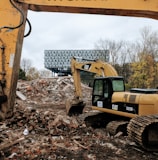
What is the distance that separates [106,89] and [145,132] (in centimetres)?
309

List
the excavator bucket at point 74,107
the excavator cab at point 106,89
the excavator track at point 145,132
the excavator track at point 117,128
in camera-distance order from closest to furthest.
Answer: the excavator track at point 145,132 < the excavator track at point 117,128 < the excavator cab at point 106,89 < the excavator bucket at point 74,107

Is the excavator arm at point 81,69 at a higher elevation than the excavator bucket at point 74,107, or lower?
higher

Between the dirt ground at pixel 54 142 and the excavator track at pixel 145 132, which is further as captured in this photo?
the excavator track at pixel 145 132

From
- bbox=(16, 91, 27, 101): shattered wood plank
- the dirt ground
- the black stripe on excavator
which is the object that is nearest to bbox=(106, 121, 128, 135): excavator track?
the dirt ground

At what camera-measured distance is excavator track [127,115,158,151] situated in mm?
6230

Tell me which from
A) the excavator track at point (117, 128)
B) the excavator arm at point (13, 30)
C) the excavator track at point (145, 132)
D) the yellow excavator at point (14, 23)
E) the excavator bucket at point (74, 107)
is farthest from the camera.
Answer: the excavator bucket at point (74, 107)

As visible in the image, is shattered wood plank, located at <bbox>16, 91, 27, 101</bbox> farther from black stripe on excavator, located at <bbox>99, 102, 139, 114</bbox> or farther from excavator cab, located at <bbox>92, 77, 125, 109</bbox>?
black stripe on excavator, located at <bbox>99, 102, 139, 114</bbox>

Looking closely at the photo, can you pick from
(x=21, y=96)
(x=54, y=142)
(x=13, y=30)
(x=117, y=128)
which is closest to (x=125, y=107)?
(x=117, y=128)

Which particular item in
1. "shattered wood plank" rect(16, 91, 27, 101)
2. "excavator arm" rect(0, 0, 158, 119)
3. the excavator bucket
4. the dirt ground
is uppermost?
"excavator arm" rect(0, 0, 158, 119)

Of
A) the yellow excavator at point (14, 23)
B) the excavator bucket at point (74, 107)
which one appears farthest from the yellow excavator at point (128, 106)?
the yellow excavator at point (14, 23)

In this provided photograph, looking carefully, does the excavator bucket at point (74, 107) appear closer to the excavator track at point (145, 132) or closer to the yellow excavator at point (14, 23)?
the excavator track at point (145, 132)

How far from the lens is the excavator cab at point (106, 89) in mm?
9227

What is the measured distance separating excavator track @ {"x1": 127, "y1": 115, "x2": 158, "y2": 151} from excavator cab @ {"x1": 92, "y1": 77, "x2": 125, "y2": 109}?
262cm

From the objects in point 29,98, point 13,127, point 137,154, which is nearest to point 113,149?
point 137,154
